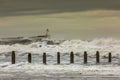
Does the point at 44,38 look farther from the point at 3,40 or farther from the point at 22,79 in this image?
the point at 22,79

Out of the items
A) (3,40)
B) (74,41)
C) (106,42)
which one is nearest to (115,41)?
(106,42)

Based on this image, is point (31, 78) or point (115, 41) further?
point (115, 41)

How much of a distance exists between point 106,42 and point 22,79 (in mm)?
62750

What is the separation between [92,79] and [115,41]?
63236mm

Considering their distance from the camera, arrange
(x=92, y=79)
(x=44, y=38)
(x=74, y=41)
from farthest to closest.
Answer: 1. (x=44, y=38)
2. (x=74, y=41)
3. (x=92, y=79)

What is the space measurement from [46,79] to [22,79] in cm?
132

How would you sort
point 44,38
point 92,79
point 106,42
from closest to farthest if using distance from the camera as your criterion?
point 92,79 → point 106,42 → point 44,38

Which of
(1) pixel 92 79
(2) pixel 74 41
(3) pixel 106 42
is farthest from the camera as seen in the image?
(2) pixel 74 41

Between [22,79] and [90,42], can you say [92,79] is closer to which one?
[22,79]

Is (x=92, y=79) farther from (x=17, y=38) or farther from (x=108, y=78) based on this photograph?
(x=17, y=38)

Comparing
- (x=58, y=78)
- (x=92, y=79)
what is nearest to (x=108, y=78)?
(x=92, y=79)

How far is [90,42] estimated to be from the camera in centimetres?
9100

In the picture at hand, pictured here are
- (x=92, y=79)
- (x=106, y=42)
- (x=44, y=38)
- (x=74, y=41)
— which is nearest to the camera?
(x=92, y=79)

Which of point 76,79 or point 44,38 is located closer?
point 76,79
